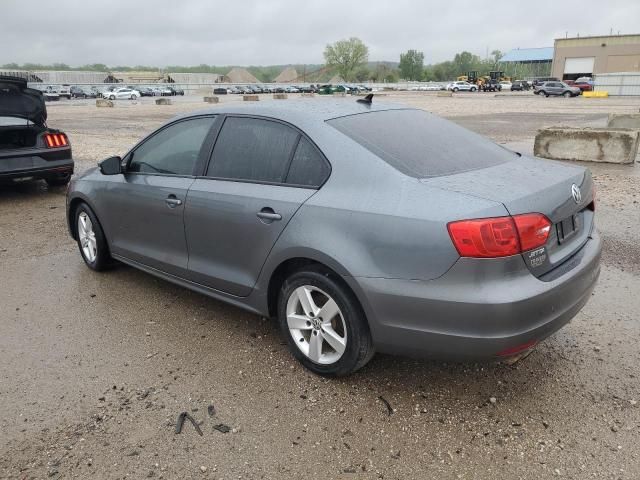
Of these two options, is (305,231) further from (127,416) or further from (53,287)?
(53,287)

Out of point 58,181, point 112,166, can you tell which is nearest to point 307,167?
point 112,166

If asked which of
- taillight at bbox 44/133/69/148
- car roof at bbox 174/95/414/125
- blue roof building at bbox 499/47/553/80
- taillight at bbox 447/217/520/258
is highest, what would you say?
blue roof building at bbox 499/47/553/80

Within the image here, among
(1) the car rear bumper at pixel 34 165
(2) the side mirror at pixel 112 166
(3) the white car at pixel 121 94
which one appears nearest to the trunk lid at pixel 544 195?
(2) the side mirror at pixel 112 166

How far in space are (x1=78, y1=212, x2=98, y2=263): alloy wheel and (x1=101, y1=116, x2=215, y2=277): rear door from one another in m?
0.45

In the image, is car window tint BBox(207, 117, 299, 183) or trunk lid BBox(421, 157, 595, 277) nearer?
trunk lid BBox(421, 157, 595, 277)

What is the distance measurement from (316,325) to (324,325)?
2.5 inches

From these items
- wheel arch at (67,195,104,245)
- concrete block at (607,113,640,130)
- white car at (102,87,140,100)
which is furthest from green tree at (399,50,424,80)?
wheel arch at (67,195,104,245)

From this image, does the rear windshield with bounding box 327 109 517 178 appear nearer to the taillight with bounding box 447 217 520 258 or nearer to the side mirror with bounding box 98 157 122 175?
the taillight with bounding box 447 217 520 258

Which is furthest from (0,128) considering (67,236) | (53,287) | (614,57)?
(614,57)

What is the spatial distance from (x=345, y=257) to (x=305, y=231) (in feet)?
1.04

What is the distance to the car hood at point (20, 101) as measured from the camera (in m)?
7.84

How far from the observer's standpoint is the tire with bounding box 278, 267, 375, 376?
9.82ft

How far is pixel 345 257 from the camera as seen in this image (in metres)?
2.90

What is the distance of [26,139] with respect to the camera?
816cm
